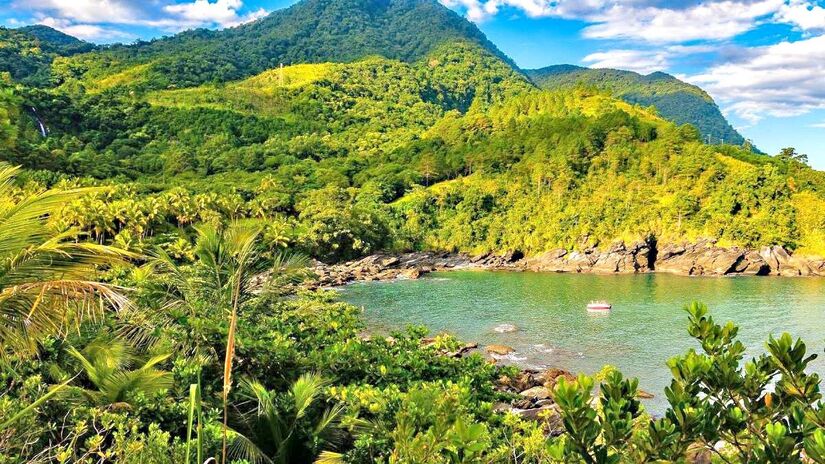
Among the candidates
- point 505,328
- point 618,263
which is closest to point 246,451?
point 505,328

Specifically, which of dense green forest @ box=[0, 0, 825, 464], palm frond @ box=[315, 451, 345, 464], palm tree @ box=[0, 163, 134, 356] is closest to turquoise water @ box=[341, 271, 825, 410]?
dense green forest @ box=[0, 0, 825, 464]

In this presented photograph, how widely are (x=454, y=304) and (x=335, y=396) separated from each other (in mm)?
31862

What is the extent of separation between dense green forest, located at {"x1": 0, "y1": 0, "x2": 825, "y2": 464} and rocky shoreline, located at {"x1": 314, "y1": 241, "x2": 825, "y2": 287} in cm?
241

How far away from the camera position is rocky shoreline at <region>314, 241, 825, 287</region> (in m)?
54.9

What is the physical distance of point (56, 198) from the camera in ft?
15.7

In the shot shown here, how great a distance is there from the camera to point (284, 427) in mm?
7059

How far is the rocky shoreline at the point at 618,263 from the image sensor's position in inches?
2163

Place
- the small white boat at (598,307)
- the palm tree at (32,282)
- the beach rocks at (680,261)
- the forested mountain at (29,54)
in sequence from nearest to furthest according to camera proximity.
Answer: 1. the palm tree at (32,282)
2. the small white boat at (598,307)
3. the beach rocks at (680,261)
4. the forested mountain at (29,54)

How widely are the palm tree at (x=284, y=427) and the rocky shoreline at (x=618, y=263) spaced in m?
41.8

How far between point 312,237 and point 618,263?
110 feet

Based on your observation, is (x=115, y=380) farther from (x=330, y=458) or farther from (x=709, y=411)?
(x=709, y=411)

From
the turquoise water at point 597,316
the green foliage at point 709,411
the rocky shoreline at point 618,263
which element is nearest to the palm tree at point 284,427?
the green foliage at point 709,411

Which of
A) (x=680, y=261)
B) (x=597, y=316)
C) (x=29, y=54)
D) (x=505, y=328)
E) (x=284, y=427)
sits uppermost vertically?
(x=29, y=54)

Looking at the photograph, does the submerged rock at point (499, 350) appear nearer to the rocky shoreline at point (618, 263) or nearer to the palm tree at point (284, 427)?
the palm tree at point (284, 427)
